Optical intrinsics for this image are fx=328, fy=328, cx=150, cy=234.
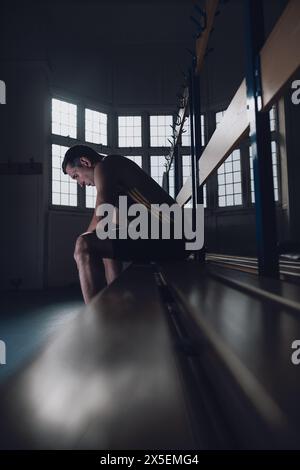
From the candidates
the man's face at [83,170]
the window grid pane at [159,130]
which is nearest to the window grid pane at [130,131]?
the window grid pane at [159,130]

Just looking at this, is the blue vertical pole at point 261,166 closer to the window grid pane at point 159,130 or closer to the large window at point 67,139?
the large window at point 67,139

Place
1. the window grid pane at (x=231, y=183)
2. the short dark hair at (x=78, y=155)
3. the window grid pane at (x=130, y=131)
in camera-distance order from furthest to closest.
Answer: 1. the window grid pane at (x=130, y=131)
2. the window grid pane at (x=231, y=183)
3. the short dark hair at (x=78, y=155)

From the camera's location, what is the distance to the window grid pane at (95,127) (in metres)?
6.93

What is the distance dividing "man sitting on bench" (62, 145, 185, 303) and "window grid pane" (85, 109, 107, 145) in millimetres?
5630

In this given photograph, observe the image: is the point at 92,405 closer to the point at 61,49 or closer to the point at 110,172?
the point at 110,172

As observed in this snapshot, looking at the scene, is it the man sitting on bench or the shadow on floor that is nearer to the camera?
the man sitting on bench

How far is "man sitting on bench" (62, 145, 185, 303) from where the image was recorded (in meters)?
1.46

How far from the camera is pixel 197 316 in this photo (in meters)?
A: 0.50

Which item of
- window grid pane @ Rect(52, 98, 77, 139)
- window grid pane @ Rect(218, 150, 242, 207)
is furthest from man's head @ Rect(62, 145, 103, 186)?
window grid pane @ Rect(52, 98, 77, 139)

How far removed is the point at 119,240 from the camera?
1.47 metres

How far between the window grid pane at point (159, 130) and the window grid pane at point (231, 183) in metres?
1.53

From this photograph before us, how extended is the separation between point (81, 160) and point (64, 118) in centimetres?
521

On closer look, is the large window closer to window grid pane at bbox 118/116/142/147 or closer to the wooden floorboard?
window grid pane at bbox 118/116/142/147

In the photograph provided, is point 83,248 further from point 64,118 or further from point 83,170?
point 64,118
